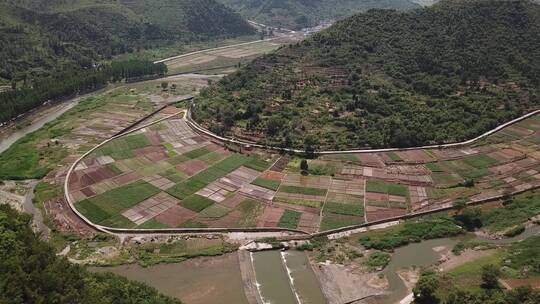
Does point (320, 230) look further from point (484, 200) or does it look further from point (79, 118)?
point (79, 118)

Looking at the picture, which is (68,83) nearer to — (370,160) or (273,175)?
(273,175)

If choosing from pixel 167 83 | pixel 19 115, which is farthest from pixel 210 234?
pixel 167 83

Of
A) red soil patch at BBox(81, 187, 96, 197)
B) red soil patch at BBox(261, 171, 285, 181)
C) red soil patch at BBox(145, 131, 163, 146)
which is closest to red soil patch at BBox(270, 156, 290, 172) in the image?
red soil patch at BBox(261, 171, 285, 181)

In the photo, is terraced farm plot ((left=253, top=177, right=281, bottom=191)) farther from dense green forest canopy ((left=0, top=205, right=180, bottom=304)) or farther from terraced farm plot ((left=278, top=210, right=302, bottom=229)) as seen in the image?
dense green forest canopy ((left=0, top=205, right=180, bottom=304))

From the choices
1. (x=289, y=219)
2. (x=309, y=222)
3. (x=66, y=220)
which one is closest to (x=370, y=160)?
(x=309, y=222)

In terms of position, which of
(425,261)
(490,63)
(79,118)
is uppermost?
(490,63)

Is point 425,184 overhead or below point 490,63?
below
